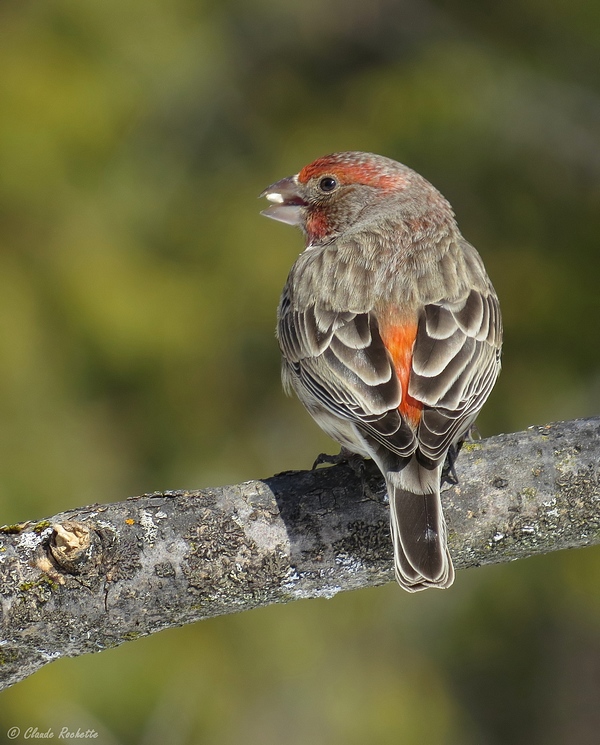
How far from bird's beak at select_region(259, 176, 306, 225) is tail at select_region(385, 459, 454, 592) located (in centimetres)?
240

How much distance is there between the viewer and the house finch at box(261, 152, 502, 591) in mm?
3879

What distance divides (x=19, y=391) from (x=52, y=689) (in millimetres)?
2068

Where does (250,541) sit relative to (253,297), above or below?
below

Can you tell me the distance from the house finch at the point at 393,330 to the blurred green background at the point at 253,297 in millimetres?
2420

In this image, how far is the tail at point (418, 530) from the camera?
3732 mm

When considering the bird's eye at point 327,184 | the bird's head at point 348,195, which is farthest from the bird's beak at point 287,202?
the bird's eye at point 327,184

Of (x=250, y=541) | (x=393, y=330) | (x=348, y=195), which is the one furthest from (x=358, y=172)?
(x=250, y=541)

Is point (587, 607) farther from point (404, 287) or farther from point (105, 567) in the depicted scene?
point (105, 567)

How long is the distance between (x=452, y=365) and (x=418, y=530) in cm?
79

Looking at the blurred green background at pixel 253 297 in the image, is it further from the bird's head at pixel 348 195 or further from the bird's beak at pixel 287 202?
the bird's head at pixel 348 195

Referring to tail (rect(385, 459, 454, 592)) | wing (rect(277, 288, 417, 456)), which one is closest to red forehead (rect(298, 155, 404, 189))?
wing (rect(277, 288, 417, 456))

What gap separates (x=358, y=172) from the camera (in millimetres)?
5809

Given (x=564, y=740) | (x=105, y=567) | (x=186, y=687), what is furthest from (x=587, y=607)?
(x=105, y=567)

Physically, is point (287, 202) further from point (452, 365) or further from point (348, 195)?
point (452, 365)
